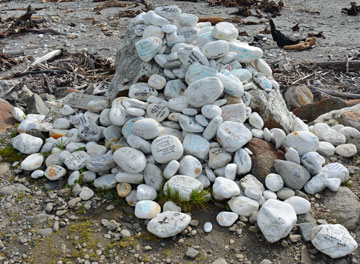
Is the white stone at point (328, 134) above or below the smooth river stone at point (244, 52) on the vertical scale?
below

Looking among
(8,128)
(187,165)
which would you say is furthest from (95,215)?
(8,128)

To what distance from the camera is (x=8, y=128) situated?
17.8ft

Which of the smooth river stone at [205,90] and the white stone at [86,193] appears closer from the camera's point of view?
the white stone at [86,193]

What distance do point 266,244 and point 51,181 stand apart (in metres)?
2.21

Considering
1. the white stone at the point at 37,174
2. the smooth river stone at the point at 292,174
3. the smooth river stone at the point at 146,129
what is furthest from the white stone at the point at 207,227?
the white stone at the point at 37,174

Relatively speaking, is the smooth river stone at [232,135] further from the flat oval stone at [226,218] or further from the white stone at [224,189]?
the flat oval stone at [226,218]

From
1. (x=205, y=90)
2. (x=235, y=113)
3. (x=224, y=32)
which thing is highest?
(x=224, y=32)

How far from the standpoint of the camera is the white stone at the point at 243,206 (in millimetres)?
3875

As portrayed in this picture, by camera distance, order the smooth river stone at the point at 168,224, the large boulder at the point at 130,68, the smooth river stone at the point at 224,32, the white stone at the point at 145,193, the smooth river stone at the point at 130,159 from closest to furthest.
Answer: the smooth river stone at the point at 168,224 → the white stone at the point at 145,193 → the smooth river stone at the point at 130,159 → the smooth river stone at the point at 224,32 → the large boulder at the point at 130,68

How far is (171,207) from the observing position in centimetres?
389

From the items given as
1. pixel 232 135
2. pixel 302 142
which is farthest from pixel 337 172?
pixel 232 135

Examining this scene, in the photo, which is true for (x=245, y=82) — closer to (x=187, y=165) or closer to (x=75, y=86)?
(x=187, y=165)

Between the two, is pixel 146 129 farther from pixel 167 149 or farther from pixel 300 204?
pixel 300 204

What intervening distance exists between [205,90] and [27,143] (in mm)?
2068
